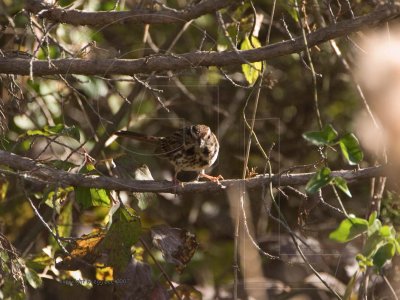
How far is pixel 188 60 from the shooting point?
134 inches

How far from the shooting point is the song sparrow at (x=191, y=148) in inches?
172

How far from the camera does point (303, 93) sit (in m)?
6.62

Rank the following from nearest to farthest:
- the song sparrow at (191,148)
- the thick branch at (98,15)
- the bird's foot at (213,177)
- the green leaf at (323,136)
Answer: the green leaf at (323,136), the thick branch at (98,15), the bird's foot at (213,177), the song sparrow at (191,148)

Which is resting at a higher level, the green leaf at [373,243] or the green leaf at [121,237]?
the green leaf at [373,243]

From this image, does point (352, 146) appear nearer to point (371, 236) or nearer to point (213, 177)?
point (371, 236)

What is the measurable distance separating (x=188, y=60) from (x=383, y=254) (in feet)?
3.64

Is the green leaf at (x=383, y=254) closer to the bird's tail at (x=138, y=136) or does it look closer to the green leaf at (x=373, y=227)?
the green leaf at (x=373, y=227)

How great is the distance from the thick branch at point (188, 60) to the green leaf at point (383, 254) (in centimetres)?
86

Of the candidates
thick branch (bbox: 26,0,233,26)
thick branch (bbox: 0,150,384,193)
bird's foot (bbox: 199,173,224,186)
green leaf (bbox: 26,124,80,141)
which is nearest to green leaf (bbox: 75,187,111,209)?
thick branch (bbox: 0,150,384,193)

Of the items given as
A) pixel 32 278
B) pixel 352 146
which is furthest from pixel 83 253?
pixel 352 146

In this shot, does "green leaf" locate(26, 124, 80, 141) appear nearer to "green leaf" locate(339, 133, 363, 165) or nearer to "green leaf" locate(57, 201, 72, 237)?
"green leaf" locate(57, 201, 72, 237)

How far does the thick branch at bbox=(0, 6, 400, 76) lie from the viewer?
10.5ft

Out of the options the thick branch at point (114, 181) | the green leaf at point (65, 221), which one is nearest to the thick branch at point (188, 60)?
the thick branch at point (114, 181)

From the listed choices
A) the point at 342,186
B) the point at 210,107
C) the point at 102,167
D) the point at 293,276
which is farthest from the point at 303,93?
the point at 342,186
